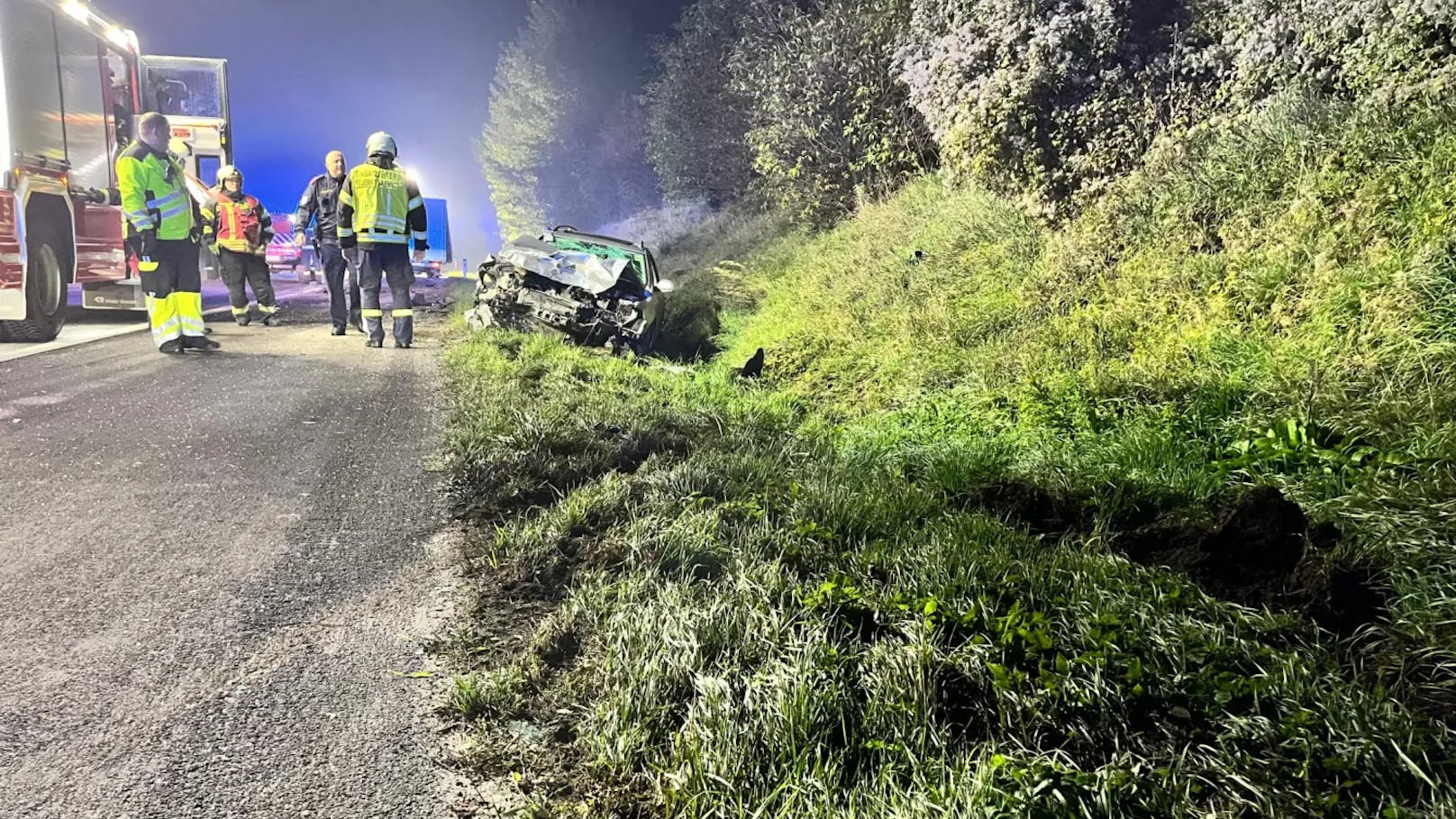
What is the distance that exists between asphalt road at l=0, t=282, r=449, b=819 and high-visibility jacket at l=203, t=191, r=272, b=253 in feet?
15.3

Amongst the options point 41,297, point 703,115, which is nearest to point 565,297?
point 41,297

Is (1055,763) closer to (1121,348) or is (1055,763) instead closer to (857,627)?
(857,627)

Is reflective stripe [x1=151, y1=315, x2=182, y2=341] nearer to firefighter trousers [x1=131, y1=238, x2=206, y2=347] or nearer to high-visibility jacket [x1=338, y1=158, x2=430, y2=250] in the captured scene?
firefighter trousers [x1=131, y1=238, x2=206, y2=347]

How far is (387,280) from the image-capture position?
7.83m

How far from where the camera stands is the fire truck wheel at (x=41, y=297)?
6797mm

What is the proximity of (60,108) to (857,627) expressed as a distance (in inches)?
351

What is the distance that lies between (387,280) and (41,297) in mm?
2863

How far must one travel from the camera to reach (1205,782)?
154cm

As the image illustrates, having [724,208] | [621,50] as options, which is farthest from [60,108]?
[621,50]

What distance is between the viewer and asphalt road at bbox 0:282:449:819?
1731mm

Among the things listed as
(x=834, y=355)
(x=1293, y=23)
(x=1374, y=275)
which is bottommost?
(x=834, y=355)

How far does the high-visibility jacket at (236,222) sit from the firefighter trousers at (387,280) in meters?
2.14

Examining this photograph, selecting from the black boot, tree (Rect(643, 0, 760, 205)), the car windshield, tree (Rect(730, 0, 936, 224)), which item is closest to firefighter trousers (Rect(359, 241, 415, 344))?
the black boot

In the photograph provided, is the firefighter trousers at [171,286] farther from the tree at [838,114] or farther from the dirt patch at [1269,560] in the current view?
the tree at [838,114]
